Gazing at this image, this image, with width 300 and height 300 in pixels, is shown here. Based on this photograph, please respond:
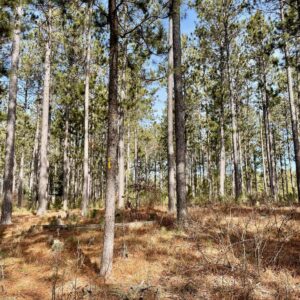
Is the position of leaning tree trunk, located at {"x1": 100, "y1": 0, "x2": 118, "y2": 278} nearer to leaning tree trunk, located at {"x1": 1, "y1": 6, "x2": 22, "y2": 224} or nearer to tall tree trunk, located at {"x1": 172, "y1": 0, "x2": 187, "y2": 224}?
tall tree trunk, located at {"x1": 172, "y1": 0, "x2": 187, "y2": 224}

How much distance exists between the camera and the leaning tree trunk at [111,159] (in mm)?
5188

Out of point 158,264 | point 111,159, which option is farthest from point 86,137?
point 158,264

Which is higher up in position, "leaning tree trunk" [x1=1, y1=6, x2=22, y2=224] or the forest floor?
"leaning tree trunk" [x1=1, y1=6, x2=22, y2=224]

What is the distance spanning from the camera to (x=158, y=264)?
552cm

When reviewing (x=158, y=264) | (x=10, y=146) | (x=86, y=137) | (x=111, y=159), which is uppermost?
(x=86, y=137)

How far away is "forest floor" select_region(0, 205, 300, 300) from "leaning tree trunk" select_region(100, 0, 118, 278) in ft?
1.27

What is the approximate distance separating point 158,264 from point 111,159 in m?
2.17

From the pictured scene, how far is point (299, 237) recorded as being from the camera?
252 inches

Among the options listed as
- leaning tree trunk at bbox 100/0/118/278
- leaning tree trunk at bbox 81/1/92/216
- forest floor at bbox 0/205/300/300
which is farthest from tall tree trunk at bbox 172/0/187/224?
leaning tree trunk at bbox 81/1/92/216

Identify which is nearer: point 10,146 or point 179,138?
point 179,138

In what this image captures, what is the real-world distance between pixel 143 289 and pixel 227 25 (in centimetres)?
1484

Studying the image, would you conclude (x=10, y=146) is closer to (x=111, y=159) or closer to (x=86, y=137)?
(x=86, y=137)

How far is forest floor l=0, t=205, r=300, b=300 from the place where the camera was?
4.29m

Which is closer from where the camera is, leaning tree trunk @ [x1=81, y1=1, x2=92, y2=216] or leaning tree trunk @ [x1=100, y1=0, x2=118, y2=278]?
Result: leaning tree trunk @ [x1=100, y1=0, x2=118, y2=278]
